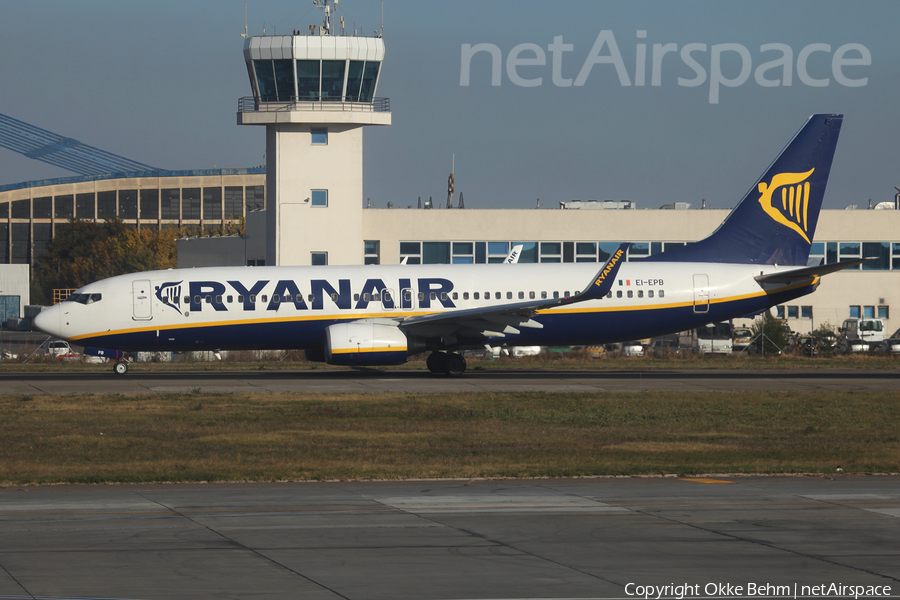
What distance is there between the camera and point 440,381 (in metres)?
34.2

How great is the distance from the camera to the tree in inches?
4488

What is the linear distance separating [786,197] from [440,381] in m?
15.2

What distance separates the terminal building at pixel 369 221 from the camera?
56.6 meters

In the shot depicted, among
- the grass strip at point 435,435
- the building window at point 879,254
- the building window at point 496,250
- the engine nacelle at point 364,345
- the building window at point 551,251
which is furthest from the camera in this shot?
the building window at point 879,254

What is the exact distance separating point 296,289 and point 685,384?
505 inches

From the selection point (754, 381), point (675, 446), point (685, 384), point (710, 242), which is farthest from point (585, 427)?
point (710, 242)

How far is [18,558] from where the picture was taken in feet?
34.7

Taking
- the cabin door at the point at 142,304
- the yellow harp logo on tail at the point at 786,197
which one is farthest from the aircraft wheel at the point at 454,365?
the yellow harp logo on tail at the point at 786,197

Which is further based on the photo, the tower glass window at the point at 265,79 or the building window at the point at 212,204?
the building window at the point at 212,204

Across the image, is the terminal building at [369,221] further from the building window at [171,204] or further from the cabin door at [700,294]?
the building window at [171,204]

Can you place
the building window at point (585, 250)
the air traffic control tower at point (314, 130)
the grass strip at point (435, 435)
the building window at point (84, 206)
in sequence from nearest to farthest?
the grass strip at point (435, 435) < the air traffic control tower at point (314, 130) < the building window at point (585, 250) < the building window at point (84, 206)

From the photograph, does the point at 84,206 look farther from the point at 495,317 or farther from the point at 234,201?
the point at 495,317

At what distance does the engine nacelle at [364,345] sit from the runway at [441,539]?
17.2m

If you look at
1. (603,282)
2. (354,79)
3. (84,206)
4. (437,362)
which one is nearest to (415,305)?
(437,362)
